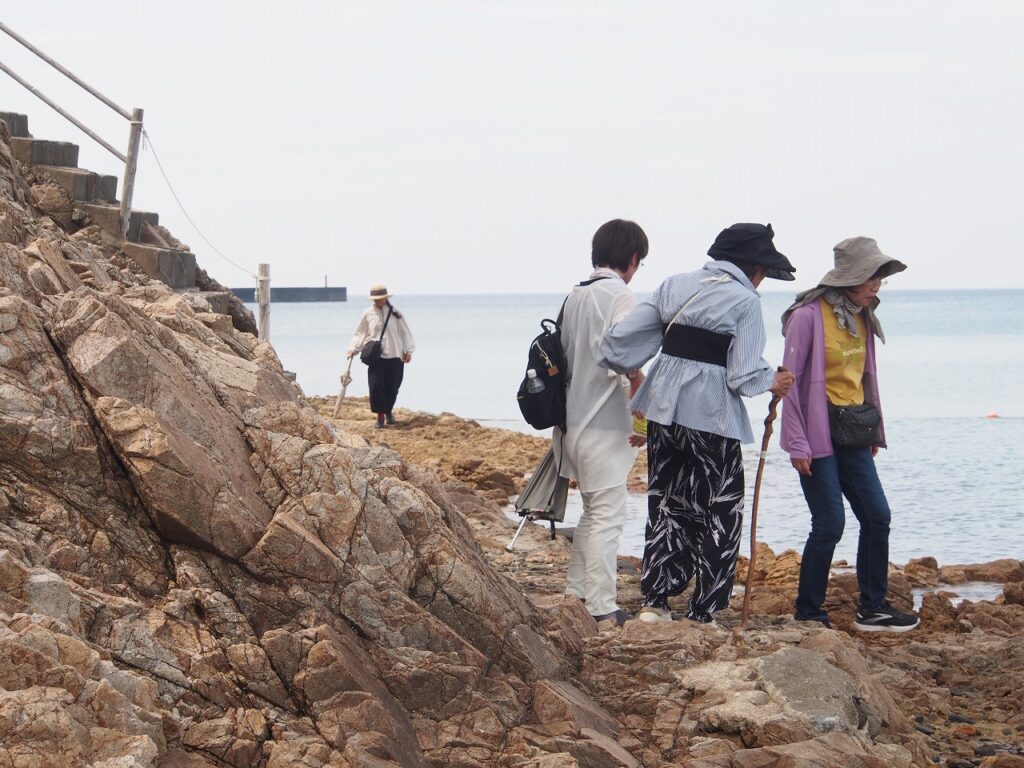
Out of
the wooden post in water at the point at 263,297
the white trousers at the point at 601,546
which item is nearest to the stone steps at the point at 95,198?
the wooden post in water at the point at 263,297

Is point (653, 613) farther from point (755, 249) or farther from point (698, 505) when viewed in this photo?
point (755, 249)

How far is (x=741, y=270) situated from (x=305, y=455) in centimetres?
246

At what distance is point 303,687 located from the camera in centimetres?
353

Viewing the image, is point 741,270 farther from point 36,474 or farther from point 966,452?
point 966,452

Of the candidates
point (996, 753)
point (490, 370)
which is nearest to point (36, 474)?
point (996, 753)

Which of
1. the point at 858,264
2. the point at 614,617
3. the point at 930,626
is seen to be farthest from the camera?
the point at 930,626

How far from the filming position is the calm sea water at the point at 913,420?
1046 cm

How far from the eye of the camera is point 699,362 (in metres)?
5.54

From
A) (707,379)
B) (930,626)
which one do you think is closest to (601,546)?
(707,379)

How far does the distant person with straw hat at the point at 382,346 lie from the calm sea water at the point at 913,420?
4217mm

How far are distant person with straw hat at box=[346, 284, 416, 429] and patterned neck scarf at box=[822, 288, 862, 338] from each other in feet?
28.9

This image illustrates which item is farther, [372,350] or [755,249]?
[372,350]

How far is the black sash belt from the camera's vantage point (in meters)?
5.54

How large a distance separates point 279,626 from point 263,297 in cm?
1222
